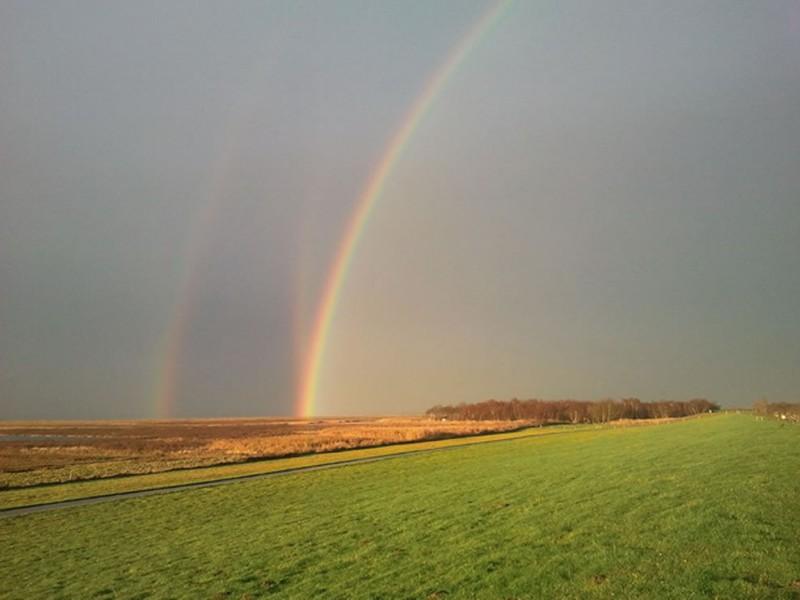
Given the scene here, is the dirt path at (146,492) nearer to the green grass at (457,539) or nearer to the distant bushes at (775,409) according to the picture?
the green grass at (457,539)

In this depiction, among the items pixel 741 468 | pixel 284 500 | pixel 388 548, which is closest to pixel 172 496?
pixel 284 500

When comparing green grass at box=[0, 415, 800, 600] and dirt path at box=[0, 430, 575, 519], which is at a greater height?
dirt path at box=[0, 430, 575, 519]

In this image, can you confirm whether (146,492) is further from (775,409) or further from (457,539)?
(775,409)

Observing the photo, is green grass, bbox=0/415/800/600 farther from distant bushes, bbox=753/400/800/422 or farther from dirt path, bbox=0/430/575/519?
distant bushes, bbox=753/400/800/422

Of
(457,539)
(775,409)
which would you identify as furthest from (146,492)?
(775,409)

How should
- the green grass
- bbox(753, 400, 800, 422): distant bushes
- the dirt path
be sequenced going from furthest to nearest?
bbox(753, 400, 800, 422): distant bushes, the dirt path, the green grass

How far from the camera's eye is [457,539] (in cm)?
1816

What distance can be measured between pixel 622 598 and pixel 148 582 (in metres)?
12.5

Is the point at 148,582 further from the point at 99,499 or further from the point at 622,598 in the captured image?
the point at 99,499

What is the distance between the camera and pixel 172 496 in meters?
35.9

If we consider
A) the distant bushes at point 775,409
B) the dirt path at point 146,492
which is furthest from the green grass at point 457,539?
the distant bushes at point 775,409

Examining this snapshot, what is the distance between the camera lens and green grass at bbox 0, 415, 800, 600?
12758mm

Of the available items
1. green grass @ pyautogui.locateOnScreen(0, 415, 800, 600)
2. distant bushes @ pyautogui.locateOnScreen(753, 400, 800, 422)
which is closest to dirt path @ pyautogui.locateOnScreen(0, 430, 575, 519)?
green grass @ pyautogui.locateOnScreen(0, 415, 800, 600)

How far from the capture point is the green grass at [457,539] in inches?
502
